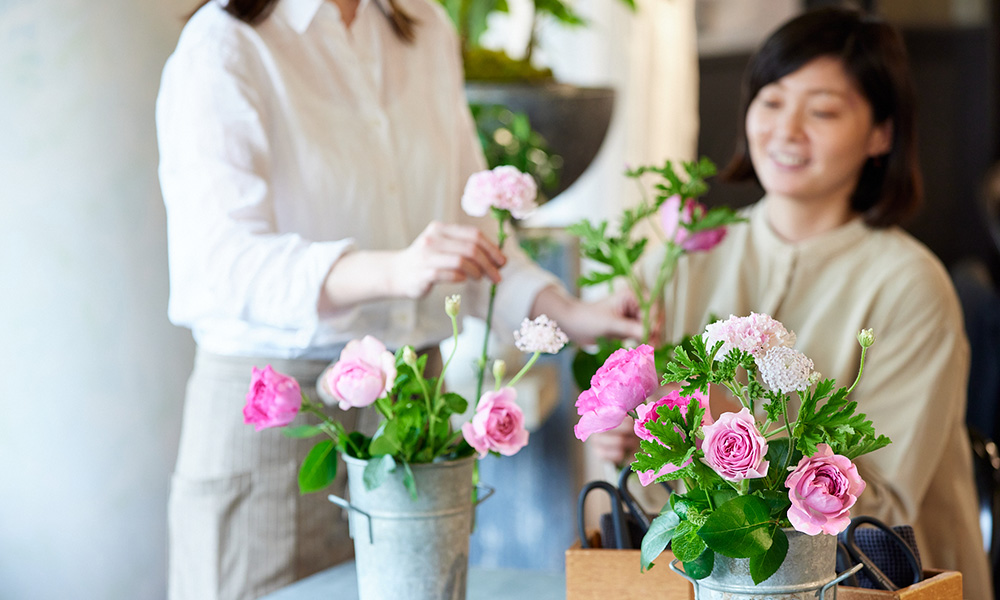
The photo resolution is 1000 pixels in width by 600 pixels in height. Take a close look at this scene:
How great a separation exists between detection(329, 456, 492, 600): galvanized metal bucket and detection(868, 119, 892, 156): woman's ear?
0.92 meters

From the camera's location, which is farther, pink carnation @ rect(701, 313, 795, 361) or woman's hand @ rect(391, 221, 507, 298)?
woman's hand @ rect(391, 221, 507, 298)

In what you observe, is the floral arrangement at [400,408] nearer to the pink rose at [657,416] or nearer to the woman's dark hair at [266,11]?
the pink rose at [657,416]

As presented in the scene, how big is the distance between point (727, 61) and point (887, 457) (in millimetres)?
4144

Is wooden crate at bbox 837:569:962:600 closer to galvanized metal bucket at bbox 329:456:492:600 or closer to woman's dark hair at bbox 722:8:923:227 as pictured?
galvanized metal bucket at bbox 329:456:492:600

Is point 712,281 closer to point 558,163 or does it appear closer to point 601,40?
point 558,163

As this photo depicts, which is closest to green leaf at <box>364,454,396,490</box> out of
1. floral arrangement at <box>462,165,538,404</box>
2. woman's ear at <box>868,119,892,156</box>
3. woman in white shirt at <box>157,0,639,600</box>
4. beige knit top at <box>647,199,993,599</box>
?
floral arrangement at <box>462,165,538,404</box>

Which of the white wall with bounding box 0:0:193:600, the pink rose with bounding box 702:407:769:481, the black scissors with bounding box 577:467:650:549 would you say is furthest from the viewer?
the white wall with bounding box 0:0:193:600

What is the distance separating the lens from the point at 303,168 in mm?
1149

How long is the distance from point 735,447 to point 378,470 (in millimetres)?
324

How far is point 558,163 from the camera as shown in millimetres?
1873

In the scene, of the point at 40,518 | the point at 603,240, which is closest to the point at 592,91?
the point at 603,240

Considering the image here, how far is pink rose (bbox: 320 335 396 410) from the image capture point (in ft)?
2.52

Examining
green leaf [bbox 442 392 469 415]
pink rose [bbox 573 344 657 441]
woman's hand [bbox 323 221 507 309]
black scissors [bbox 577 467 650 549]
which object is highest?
woman's hand [bbox 323 221 507 309]

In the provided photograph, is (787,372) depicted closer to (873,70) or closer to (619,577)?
(619,577)
